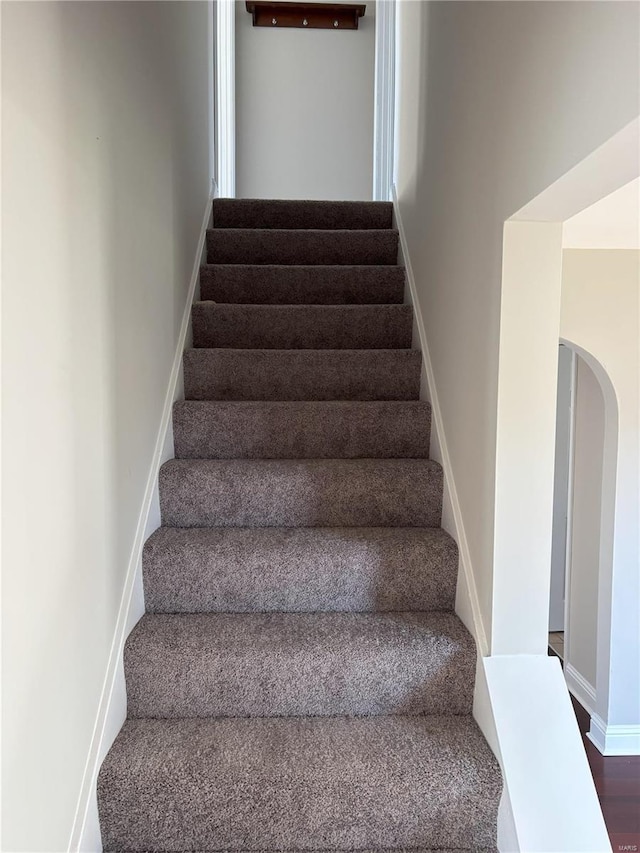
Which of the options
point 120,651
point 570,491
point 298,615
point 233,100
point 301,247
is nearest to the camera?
point 120,651

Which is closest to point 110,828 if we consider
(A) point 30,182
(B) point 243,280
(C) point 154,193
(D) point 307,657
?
(D) point 307,657

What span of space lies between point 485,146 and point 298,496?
1086 mm

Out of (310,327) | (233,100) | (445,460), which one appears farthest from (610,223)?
(233,100)

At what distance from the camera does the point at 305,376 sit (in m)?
2.17

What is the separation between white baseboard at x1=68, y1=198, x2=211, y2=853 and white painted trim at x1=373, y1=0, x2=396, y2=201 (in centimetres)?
186

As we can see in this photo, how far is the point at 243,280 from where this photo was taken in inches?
99.6

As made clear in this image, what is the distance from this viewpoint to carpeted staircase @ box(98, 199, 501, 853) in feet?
3.96

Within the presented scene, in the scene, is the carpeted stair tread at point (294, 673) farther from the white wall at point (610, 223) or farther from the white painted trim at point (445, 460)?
the white wall at point (610, 223)

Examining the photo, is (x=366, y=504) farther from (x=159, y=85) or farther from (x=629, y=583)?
(x=629, y=583)

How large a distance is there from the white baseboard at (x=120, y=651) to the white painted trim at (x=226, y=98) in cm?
190

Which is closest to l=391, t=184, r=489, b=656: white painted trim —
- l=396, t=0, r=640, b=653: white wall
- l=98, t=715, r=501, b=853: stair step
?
l=396, t=0, r=640, b=653: white wall

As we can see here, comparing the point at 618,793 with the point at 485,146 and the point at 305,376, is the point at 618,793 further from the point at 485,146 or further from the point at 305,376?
the point at 485,146

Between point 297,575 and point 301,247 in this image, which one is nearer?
point 297,575

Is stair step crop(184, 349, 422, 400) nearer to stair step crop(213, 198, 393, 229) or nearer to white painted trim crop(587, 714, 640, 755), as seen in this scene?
stair step crop(213, 198, 393, 229)
